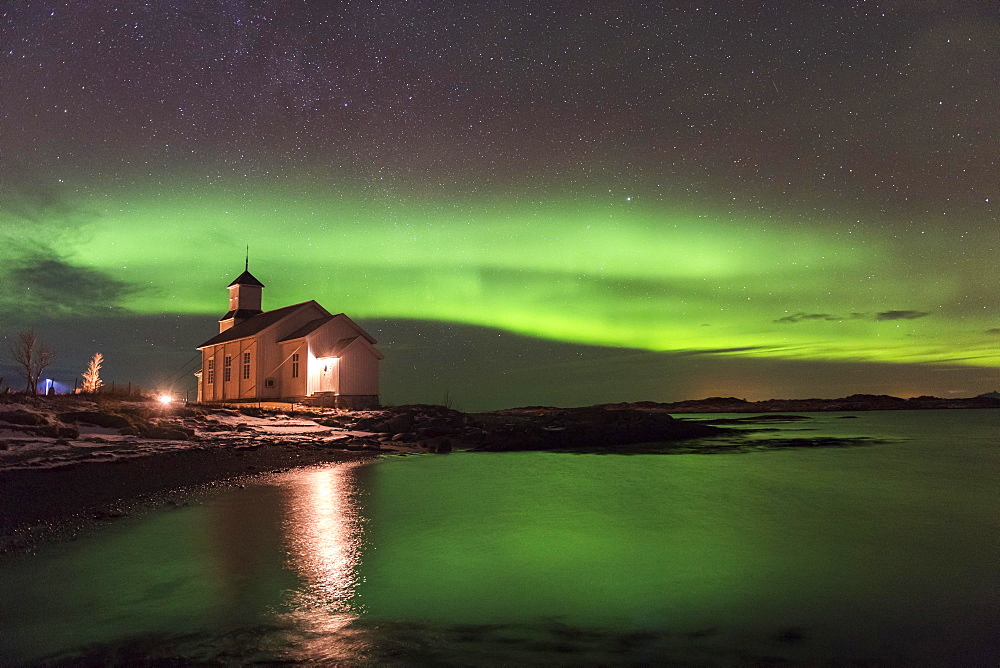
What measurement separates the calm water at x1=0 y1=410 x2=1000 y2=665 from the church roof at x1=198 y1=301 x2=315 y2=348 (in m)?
27.1

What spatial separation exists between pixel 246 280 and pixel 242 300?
1.83m

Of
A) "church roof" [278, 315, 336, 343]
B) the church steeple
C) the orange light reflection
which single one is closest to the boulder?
the orange light reflection

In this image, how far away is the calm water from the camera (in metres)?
5.98

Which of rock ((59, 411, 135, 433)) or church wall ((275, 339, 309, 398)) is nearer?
rock ((59, 411, 135, 433))

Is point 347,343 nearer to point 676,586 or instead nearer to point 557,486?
point 557,486

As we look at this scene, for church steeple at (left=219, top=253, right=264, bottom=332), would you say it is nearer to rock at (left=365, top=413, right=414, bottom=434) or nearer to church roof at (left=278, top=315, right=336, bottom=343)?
church roof at (left=278, top=315, right=336, bottom=343)

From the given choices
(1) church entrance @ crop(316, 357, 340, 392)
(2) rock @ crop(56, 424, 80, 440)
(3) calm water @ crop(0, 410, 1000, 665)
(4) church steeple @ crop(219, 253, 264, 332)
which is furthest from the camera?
(4) church steeple @ crop(219, 253, 264, 332)

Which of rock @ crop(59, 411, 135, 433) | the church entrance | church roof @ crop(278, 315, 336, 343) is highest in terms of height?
church roof @ crop(278, 315, 336, 343)

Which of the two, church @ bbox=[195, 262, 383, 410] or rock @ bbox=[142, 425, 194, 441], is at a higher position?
church @ bbox=[195, 262, 383, 410]

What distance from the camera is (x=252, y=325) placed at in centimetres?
4331

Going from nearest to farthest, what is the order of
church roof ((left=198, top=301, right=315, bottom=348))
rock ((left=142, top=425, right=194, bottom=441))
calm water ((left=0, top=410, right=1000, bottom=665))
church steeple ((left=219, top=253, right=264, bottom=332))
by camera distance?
calm water ((left=0, top=410, right=1000, bottom=665)), rock ((left=142, top=425, right=194, bottom=441)), church roof ((left=198, top=301, right=315, bottom=348)), church steeple ((left=219, top=253, right=264, bottom=332))

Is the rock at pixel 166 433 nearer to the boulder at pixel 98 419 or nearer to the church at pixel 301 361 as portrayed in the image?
the boulder at pixel 98 419

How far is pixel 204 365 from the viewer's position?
4741cm

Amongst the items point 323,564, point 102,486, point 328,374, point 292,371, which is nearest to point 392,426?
point 328,374
